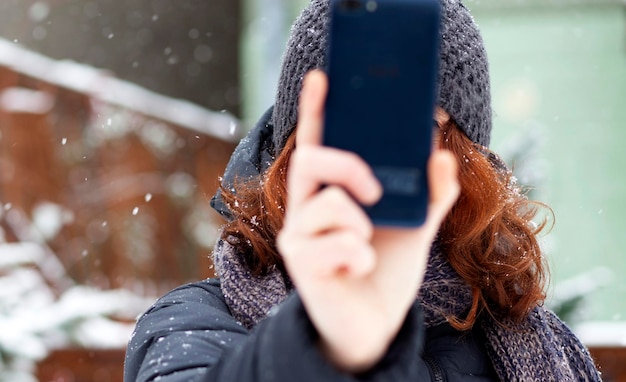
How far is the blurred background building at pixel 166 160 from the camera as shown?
4602 millimetres

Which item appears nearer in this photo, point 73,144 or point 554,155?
point 73,144

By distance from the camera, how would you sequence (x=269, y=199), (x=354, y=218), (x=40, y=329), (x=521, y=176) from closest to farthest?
(x=354, y=218)
(x=269, y=199)
(x=521, y=176)
(x=40, y=329)

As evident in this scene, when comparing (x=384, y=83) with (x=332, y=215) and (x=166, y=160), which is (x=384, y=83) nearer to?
(x=332, y=215)

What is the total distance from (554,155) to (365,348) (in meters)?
4.69

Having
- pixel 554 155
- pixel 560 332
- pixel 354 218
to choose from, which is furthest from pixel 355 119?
pixel 554 155

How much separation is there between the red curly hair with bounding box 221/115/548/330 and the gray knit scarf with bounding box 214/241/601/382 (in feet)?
0.08

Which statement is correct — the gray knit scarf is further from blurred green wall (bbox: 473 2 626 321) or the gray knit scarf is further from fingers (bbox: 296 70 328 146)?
blurred green wall (bbox: 473 2 626 321)

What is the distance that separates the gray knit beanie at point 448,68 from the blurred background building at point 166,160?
2.74 metres

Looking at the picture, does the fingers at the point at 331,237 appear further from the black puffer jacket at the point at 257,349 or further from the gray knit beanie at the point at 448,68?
the gray knit beanie at the point at 448,68

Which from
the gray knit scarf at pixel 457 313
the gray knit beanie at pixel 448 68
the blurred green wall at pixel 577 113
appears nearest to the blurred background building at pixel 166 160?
Answer: the blurred green wall at pixel 577 113

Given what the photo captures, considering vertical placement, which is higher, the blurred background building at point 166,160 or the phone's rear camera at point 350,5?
the phone's rear camera at point 350,5

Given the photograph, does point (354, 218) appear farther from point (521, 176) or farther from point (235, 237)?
point (521, 176)

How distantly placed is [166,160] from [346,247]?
4.65m

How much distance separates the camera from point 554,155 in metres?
5.23
